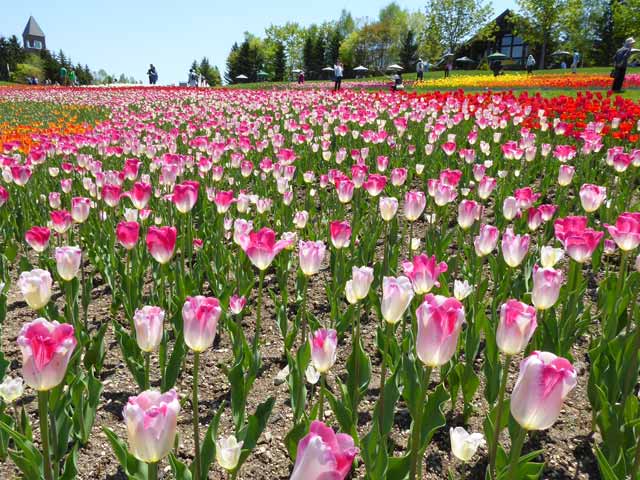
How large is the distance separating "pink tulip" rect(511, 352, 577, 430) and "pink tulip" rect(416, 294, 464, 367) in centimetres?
23

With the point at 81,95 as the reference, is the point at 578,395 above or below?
below

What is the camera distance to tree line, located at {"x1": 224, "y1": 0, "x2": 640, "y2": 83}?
5075 cm

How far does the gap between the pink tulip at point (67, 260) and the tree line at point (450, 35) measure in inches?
2004

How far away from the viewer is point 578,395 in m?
2.71

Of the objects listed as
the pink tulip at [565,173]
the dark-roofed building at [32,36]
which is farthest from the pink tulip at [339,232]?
the dark-roofed building at [32,36]

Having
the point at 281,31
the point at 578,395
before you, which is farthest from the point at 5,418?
the point at 281,31

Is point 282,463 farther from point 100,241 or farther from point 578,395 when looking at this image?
point 100,241

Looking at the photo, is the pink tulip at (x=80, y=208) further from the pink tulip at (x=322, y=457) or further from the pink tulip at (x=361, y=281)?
the pink tulip at (x=322, y=457)

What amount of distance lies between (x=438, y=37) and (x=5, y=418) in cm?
6229

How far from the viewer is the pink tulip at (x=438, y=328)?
1402 millimetres

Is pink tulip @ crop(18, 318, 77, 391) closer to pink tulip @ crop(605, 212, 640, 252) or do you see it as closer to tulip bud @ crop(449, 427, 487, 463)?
tulip bud @ crop(449, 427, 487, 463)

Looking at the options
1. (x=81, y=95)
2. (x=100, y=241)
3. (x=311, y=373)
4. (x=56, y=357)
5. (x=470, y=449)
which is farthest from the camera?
(x=81, y=95)

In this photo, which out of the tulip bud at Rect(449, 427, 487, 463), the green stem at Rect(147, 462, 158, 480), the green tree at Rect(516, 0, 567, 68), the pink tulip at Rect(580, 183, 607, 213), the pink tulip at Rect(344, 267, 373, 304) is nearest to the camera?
the green stem at Rect(147, 462, 158, 480)

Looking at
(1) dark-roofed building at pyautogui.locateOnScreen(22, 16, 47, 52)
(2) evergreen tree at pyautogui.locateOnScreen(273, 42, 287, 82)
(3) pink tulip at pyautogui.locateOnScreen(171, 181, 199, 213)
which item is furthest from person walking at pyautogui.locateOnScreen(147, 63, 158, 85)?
(1) dark-roofed building at pyautogui.locateOnScreen(22, 16, 47, 52)
